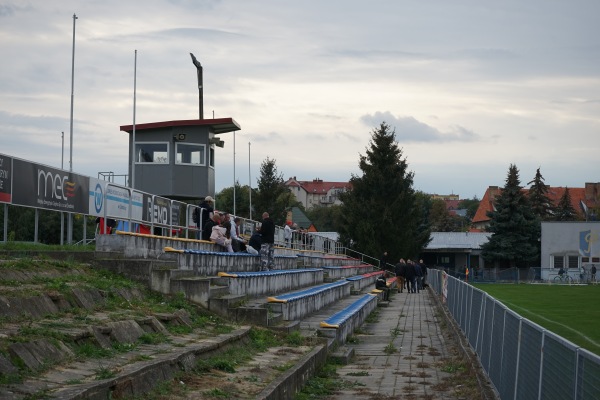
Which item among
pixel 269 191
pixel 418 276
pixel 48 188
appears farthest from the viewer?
pixel 269 191

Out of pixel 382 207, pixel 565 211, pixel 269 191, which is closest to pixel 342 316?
pixel 269 191

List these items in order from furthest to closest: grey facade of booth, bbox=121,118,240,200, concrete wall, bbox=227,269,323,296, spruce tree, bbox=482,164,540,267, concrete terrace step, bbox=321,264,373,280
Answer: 1. spruce tree, bbox=482,164,540,267
2. grey facade of booth, bbox=121,118,240,200
3. concrete terrace step, bbox=321,264,373,280
4. concrete wall, bbox=227,269,323,296

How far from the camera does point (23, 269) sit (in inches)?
447

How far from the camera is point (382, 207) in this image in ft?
244

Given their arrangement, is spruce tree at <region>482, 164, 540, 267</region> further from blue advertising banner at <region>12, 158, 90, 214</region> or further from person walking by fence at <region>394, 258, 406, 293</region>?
blue advertising banner at <region>12, 158, 90, 214</region>

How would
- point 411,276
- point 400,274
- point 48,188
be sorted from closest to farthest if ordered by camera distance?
point 48,188, point 411,276, point 400,274

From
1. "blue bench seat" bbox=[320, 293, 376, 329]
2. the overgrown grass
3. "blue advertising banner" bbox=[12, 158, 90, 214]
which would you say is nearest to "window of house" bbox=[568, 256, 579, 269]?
"blue bench seat" bbox=[320, 293, 376, 329]

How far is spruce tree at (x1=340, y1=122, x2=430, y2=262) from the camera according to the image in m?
72.2

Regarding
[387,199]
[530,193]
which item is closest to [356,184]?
[387,199]

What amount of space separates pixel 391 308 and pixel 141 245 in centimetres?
1824

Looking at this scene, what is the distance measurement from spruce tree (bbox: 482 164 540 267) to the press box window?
184ft

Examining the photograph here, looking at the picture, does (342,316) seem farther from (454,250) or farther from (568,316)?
(454,250)

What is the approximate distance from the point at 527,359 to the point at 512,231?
81.3 meters

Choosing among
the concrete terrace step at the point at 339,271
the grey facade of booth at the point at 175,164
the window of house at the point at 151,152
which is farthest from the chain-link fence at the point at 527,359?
the window of house at the point at 151,152
